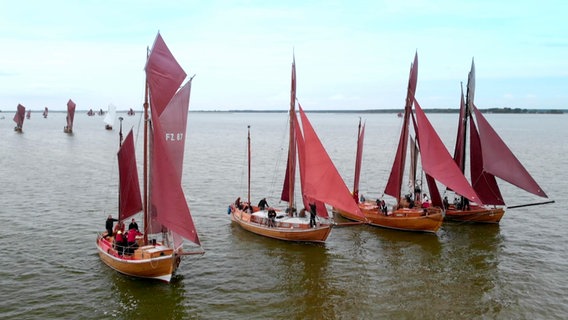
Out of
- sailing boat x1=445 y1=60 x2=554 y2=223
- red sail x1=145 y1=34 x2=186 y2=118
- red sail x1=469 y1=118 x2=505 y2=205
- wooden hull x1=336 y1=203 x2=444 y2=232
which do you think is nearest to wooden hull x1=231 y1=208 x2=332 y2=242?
wooden hull x1=336 y1=203 x2=444 y2=232

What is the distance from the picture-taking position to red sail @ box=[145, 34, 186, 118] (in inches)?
906

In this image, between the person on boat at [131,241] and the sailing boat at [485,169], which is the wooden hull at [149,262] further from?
the sailing boat at [485,169]

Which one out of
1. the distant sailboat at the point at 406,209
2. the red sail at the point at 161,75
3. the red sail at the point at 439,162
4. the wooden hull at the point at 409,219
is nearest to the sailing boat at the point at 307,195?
the distant sailboat at the point at 406,209

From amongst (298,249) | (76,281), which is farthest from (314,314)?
(76,281)

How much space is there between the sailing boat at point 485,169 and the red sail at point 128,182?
23132 millimetres

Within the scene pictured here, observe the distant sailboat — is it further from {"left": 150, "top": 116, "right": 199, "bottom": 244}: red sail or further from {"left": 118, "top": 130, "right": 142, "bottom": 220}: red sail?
{"left": 118, "top": 130, "right": 142, "bottom": 220}: red sail

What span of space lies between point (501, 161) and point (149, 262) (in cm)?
2533

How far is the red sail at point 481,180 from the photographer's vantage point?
117ft

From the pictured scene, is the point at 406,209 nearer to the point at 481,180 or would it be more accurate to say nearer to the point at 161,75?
the point at 481,180

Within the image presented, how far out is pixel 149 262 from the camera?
22.7 metres

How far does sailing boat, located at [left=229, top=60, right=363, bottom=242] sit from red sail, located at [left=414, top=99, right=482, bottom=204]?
693 cm

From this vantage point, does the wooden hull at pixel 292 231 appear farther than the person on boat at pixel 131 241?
Yes

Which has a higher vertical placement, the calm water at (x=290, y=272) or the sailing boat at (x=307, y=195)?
the sailing boat at (x=307, y=195)

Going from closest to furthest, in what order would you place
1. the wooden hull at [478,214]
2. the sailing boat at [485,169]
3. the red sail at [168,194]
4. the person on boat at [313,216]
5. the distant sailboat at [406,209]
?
the red sail at [168,194]
the person on boat at [313,216]
the distant sailboat at [406,209]
the sailing boat at [485,169]
the wooden hull at [478,214]
